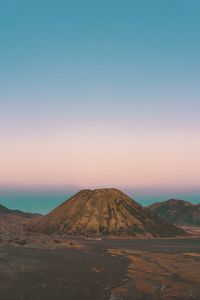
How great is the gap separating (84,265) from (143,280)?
9822 mm

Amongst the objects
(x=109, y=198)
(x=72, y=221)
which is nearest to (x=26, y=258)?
(x=72, y=221)

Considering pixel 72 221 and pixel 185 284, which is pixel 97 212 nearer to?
pixel 72 221

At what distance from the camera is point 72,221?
120m

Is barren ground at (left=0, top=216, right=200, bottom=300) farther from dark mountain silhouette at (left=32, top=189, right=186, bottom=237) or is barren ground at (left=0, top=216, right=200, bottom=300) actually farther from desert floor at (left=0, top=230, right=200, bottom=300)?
dark mountain silhouette at (left=32, top=189, right=186, bottom=237)

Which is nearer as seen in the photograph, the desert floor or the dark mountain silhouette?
the desert floor

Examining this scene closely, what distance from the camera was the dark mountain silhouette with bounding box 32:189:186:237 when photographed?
115 meters

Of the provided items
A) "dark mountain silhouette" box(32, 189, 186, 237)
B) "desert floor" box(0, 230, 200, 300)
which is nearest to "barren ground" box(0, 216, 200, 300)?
"desert floor" box(0, 230, 200, 300)

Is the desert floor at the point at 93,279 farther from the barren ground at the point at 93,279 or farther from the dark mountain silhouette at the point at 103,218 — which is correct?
the dark mountain silhouette at the point at 103,218

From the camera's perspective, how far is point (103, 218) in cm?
12106

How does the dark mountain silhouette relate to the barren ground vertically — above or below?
above

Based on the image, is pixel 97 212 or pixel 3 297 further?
pixel 97 212

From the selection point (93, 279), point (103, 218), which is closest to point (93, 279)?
point (93, 279)

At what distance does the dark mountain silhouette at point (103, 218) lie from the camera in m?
115

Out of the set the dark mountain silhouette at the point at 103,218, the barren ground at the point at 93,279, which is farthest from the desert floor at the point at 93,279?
the dark mountain silhouette at the point at 103,218
